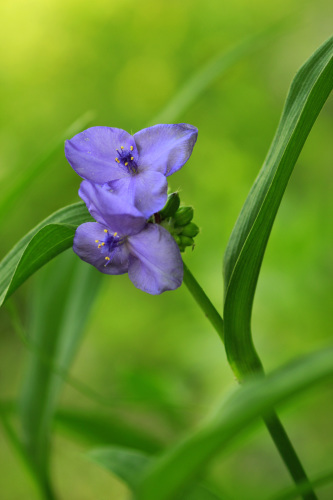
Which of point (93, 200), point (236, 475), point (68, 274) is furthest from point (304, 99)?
point (236, 475)

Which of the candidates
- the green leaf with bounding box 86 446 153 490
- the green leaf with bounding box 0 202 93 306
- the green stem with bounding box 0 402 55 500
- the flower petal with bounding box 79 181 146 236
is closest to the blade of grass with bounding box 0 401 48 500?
the green stem with bounding box 0 402 55 500

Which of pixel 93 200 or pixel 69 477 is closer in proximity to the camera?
pixel 93 200

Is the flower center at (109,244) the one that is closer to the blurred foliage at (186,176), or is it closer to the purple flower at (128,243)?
the purple flower at (128,243)

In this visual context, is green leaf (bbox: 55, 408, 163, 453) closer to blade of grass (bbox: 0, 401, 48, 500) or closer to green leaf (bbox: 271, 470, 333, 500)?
blade of grass (bbox: 0, 401, 48, 500)

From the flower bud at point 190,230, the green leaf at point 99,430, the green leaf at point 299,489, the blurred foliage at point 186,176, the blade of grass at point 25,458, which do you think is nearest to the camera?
the green leaf at point 299,489

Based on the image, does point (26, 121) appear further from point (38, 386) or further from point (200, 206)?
point (38, 386)

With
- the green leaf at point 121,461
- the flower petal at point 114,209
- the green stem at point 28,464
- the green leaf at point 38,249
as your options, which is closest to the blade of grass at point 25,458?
the green stem at point 28,464
